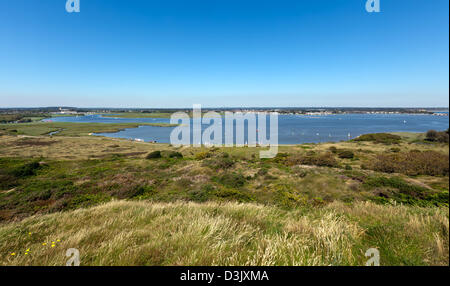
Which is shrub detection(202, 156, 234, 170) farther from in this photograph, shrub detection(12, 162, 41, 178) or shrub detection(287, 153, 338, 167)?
shrub detection(12, 162, 41, 178)

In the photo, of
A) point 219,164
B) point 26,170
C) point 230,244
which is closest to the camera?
point 230,244

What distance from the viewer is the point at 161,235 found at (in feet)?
10.8

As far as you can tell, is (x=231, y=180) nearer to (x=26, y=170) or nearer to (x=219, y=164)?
(x=219, y=164)

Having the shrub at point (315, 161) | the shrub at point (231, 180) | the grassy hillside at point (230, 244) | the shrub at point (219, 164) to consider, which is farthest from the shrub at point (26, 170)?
the shrub at point (315, 161)

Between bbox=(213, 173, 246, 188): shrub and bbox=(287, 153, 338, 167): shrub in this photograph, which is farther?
bbox=(287, 153, 338, 167): shrub

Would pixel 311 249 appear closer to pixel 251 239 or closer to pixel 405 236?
pixel 251 239

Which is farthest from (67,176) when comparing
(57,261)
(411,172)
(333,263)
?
(411,172)

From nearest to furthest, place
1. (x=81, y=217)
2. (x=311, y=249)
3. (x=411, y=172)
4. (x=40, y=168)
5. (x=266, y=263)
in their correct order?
(x=266, y=263)
(x=311, y=249)
(x=81, y=217)
(x=411, y=172)
(x=40, y=168)

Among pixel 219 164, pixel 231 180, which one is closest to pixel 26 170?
pixel 219 164

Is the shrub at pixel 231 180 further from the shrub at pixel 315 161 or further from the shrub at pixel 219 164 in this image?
the shrub at pixel 315 161

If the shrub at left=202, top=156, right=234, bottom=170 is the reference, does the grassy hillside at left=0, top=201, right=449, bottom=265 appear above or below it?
above

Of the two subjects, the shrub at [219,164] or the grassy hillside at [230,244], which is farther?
the shrub at [219,164]

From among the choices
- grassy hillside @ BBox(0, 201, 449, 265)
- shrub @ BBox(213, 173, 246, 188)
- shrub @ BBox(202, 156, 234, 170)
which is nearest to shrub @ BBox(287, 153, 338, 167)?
shrub @ BBox(202, 156, 234, 170)

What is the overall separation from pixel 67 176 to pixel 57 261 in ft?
69.1
